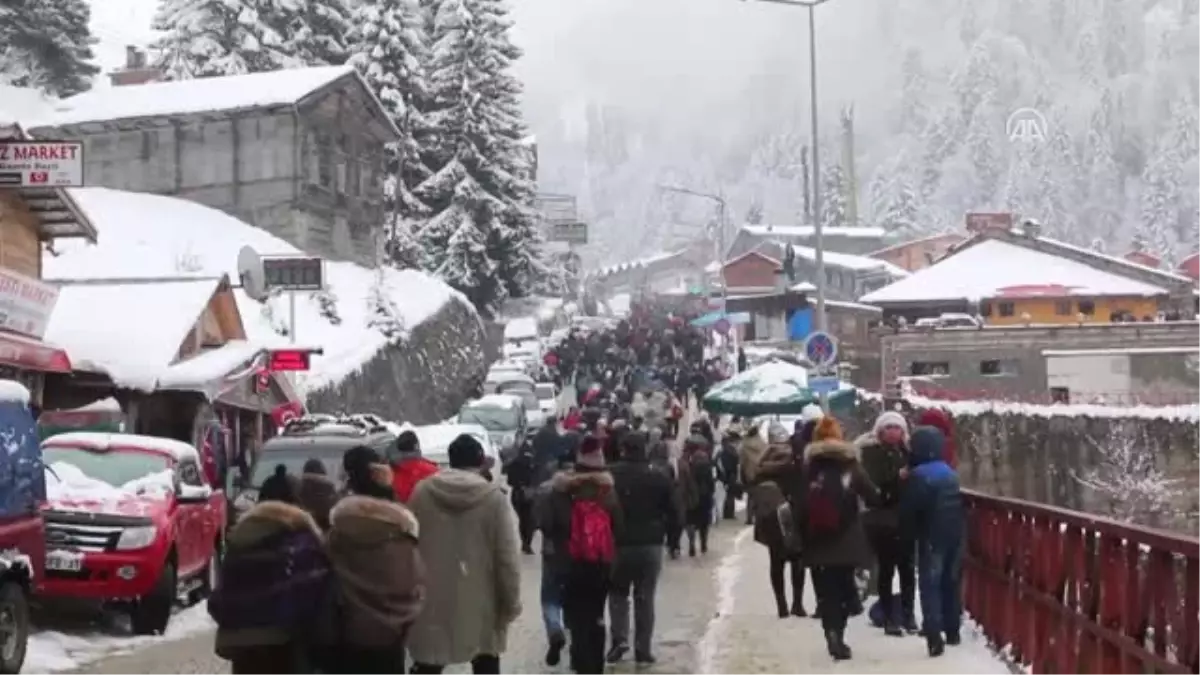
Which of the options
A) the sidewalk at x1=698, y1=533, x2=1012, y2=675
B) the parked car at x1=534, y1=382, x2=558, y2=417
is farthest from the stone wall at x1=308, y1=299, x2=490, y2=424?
the sidewalk at x1=698, y1=533, x2=1012, y2=675

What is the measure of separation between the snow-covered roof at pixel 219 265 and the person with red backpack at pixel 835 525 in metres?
26.4

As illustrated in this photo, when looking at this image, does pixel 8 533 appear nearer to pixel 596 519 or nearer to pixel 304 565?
pixel 596 519

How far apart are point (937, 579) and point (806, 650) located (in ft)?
4.76

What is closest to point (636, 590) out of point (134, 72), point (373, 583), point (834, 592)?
point (834, 592)

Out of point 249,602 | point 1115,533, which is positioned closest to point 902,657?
point 1115,533

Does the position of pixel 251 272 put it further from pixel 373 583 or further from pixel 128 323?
pixel 373 583

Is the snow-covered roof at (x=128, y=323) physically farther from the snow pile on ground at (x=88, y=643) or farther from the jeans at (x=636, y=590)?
the jeans at (x=636, y=590)

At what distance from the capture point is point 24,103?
57875mm

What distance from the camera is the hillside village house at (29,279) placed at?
816 inches

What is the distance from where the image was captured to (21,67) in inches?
2603

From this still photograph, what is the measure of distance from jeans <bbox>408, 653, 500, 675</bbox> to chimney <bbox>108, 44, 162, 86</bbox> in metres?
66.1

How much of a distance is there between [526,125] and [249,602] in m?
60.6

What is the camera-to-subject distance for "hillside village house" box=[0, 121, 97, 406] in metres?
20.7

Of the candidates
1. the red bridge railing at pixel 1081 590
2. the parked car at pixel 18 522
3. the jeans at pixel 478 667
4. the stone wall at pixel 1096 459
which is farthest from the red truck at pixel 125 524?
the stone wall at pixel 1096 459
